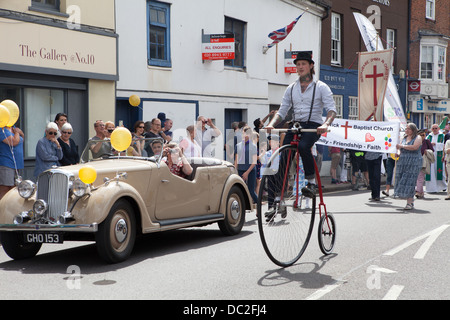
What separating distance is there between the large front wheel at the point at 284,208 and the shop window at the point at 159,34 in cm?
1086

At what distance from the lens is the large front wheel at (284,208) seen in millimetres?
6545

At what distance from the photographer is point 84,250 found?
8.27 meters

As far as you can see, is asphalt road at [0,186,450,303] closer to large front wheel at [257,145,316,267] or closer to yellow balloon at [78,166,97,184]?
large front wheel at [257,145,316,267]

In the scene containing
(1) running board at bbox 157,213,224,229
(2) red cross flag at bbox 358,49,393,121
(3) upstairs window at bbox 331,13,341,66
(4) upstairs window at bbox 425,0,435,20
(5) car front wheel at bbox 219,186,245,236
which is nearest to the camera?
(1) running board at bbox 157,213,224,229

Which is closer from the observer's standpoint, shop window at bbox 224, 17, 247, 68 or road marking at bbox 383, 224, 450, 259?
road marking at bbox 383, 224, 450, 259

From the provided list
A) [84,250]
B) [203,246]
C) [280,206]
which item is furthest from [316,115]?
[84,250]

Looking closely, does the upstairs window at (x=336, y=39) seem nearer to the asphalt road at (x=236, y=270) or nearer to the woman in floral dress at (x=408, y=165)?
the woman in floral dress at (x=408, y=165)

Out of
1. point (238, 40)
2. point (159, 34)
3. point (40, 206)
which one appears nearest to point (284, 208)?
point (40, 206)

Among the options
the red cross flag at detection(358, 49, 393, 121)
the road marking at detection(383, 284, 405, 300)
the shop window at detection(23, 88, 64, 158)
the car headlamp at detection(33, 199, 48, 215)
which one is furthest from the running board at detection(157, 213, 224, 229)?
the red cross flag at detection(358, 49, 393, 121)

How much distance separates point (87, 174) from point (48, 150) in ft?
11.3

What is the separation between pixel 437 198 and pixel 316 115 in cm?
1042

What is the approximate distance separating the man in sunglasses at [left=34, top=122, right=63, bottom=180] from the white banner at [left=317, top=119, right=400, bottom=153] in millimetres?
7362

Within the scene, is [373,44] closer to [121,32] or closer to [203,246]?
[121,32]

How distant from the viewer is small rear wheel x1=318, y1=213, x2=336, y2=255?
7371 millimetres
